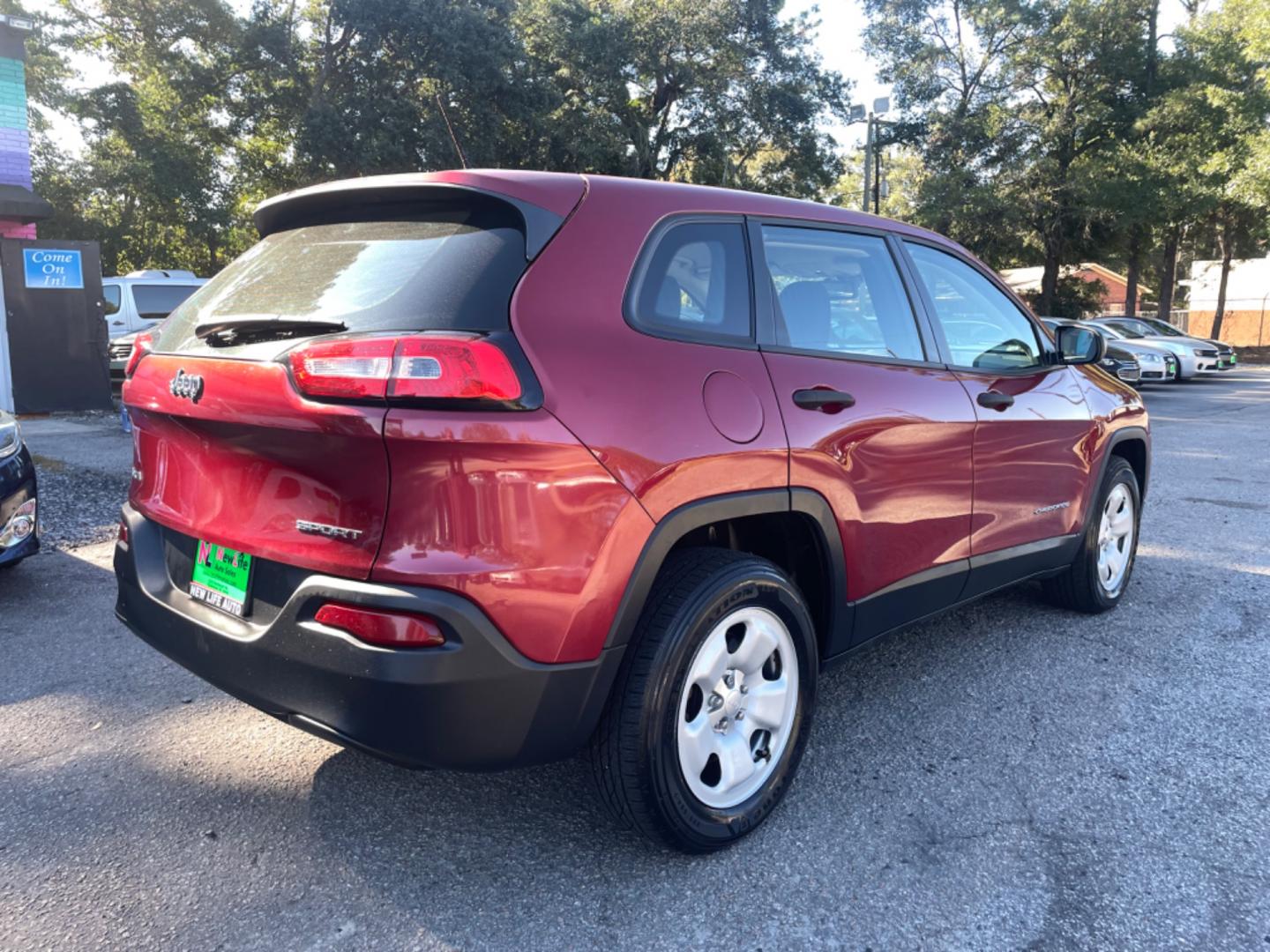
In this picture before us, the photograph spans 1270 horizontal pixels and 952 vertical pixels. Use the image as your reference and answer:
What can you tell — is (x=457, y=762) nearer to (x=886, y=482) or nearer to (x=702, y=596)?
(x=702, y=596)

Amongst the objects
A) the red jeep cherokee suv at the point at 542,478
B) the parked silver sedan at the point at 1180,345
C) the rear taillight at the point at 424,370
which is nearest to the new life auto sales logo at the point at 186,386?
the red jeep cherokee suv at the point at 542,478

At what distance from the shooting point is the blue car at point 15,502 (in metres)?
4.46

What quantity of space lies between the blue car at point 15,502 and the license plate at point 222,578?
2.66 meters

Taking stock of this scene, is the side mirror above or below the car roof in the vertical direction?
below

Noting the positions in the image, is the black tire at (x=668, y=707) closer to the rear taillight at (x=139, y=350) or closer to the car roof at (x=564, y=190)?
the car roof at (x=564, y=190)

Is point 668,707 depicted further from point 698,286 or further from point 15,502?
point 15,502

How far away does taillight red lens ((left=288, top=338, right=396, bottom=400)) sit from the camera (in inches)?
80.1

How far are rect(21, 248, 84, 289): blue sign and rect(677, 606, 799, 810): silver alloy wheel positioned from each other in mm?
12727

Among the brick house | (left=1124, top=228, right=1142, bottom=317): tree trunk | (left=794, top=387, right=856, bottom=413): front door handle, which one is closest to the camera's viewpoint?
(left=794, top=387, right=856, bottom=413): front door handle

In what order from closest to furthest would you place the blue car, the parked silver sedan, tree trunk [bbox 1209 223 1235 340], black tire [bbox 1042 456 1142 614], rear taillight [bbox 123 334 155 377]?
1. rear taillight [bbox 123 334 155 377]
2. black tire [bbox 1042 456 1142 614]
3. the blue car
4. the parked silver sedan
5. tree trunk [bbox 1209 223 1235 340]

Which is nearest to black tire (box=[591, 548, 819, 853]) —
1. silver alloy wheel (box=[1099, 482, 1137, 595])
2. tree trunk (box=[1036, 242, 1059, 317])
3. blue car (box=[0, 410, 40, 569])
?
silver alloy wheel (box=[1099, 482, 1137, 595])

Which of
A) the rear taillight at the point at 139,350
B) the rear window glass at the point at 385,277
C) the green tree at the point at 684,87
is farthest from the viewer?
the green tree at the point at 684,87

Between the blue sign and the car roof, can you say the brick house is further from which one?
the car roof

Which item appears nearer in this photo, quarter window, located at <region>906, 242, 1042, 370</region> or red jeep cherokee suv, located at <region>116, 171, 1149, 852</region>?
red jeep cherokee suv, located at <region>116, 171, 1149, 852</region>
